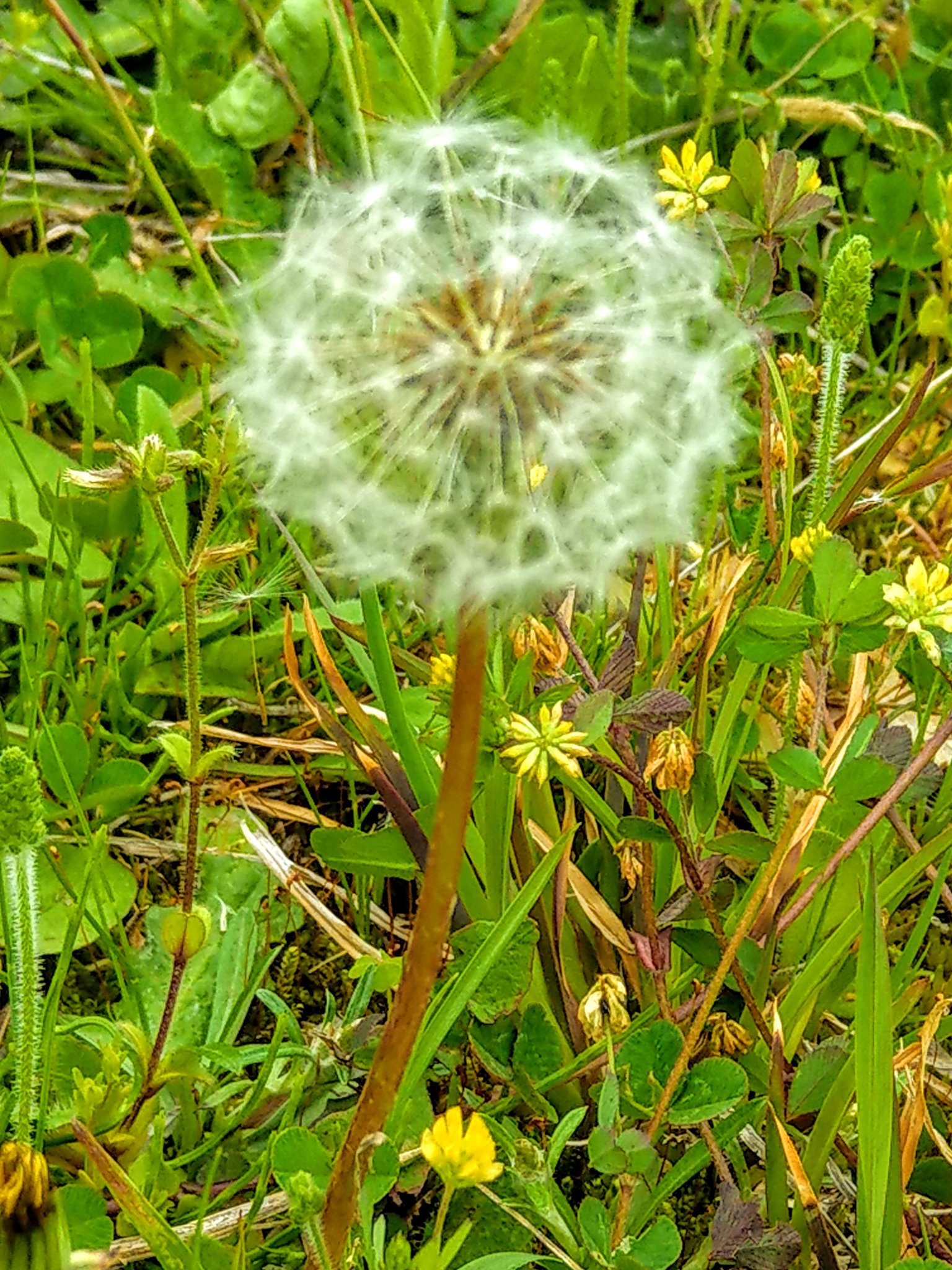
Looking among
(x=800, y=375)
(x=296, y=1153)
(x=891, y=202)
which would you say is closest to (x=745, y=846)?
(x=296, y=1153)

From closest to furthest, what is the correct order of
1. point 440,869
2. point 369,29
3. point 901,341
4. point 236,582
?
point 440,869 < point 236,582 < point 901,341 < point 369,29

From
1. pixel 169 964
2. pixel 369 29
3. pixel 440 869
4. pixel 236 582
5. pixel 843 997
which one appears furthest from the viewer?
pixel 369 29

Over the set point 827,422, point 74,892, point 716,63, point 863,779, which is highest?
point 716,63

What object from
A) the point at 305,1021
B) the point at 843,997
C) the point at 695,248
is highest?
the point at 695,248

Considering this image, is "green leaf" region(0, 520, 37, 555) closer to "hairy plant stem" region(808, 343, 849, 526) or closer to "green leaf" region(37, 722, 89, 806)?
"green leaf" region(37, 722, 89, 806)

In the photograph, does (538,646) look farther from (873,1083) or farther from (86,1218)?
(86,1218)

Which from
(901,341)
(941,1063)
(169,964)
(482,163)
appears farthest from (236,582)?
(901,341)

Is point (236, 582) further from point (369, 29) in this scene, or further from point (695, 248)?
point (369, 29)

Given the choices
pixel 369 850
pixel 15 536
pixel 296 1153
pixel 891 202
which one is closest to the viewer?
pixel 296 1153
